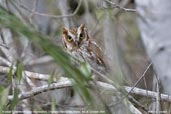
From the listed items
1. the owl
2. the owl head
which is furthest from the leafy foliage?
the owl head

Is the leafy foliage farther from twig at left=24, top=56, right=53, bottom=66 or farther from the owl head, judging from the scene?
twig at left=24, top=56, right=53, bottom=66

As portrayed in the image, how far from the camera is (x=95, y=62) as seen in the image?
3293 millimetres

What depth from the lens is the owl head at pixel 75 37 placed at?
3424 mm

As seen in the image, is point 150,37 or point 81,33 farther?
point 81,33

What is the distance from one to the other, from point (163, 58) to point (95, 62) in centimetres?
198

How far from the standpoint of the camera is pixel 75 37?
346cm

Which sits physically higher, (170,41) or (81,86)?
(170,41)

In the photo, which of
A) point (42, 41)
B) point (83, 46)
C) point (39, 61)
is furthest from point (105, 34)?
point (42, 41)

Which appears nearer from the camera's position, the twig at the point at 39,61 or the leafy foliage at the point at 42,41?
the leafy foliage at the point at 42,41

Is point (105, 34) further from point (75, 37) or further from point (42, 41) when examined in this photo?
point (42, 41)

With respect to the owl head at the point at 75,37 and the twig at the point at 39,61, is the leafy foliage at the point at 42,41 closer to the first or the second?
the owl head at the point at 75,37

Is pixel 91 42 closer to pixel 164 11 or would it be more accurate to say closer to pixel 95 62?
pixel 95 62

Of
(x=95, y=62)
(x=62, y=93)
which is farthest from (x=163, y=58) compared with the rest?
(x=62, y=93)

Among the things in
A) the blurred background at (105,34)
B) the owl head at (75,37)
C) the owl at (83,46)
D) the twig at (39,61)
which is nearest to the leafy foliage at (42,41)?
the blurred background at (105,34)
